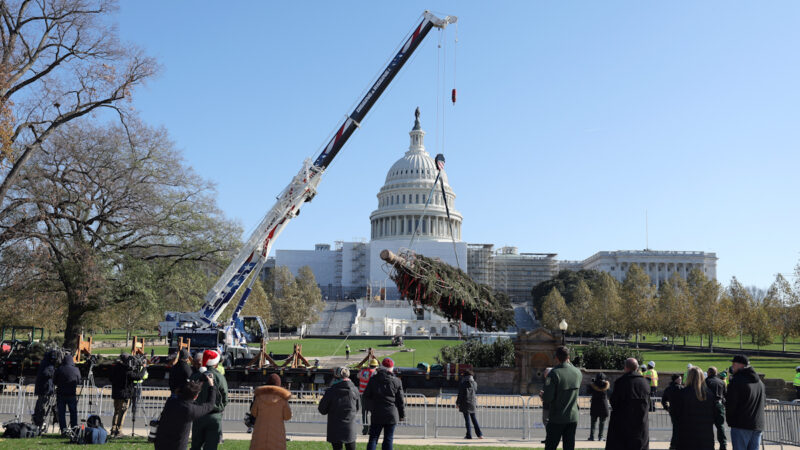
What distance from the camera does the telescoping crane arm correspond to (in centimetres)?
2950

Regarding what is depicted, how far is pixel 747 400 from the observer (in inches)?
374

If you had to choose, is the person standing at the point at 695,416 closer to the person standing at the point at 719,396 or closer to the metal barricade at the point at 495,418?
the person standing at the point at 719,396

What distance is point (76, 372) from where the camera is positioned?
13.7 metres

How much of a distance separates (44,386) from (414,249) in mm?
121249

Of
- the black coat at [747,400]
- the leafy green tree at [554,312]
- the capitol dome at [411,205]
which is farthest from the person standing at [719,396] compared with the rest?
the capitol dome at [411,205]

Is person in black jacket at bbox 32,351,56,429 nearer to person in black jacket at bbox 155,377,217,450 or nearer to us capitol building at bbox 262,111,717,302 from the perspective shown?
person in black jacket at bbox 155,377,217,450

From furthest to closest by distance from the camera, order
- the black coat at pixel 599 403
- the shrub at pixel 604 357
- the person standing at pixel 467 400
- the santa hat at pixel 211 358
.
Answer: the shrub at pixel 604 357 → the person standing at pixel 467 400 → the black coat at pixel 599 403 → the santa hat at pixel 211 358

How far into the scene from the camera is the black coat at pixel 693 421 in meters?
8.42

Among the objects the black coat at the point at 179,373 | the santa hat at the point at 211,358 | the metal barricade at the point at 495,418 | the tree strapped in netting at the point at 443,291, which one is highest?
the tree strapped in netting at the point at 443,291

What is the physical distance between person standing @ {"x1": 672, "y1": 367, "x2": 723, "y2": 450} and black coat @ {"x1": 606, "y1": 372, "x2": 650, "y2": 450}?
425 millimetres

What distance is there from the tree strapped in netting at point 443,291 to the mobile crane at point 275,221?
28.7 feet

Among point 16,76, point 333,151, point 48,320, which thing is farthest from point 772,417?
point 48,320

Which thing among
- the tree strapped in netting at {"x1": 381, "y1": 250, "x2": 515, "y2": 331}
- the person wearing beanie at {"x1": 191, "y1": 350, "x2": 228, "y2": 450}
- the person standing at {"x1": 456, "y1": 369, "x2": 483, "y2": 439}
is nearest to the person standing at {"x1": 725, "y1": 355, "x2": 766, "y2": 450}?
the person standing at {"x1": 456, "y1": 369, "x2": 483, "y2": 439}

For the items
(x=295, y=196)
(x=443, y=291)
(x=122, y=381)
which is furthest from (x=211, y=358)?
(x=295, y=196)
